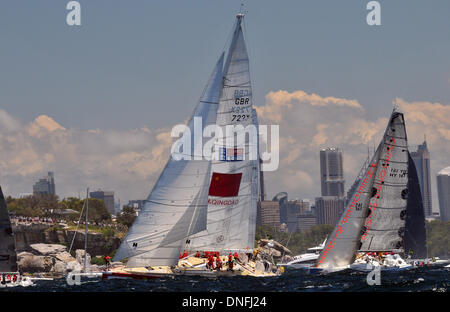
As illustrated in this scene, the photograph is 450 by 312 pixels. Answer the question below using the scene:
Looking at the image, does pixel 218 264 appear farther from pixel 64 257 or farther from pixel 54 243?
pixel 54 243

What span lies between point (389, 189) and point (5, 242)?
96.4 ft

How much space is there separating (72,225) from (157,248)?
7674 cm

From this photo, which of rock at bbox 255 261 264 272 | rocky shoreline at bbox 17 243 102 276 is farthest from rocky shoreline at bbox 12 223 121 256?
rock at bbox 255 261 264 272

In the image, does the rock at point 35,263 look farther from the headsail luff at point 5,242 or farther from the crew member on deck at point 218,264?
the crew member on deck at point 218,264

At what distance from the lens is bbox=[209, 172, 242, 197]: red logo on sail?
6116 centimetres

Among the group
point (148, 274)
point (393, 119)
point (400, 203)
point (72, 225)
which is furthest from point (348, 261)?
point (72, 225)

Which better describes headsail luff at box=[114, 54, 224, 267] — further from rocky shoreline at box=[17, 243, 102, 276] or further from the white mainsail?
rocky shoreline at box=[17, 243, 102, 276]

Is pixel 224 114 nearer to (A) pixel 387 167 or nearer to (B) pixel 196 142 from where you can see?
(B) pixel 196 142

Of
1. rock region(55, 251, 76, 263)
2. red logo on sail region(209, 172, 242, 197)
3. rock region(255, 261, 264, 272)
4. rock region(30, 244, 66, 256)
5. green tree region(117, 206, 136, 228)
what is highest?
red logo on sail region(209, 172, 242, 197)

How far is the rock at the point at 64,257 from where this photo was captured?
112 m

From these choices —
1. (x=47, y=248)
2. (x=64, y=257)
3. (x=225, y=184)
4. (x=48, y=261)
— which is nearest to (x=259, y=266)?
(x=225, y=184)

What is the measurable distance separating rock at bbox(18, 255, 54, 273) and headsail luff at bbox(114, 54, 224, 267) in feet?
184

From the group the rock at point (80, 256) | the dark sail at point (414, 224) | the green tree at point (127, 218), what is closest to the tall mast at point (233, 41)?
the dark sail at point (414, 224)
